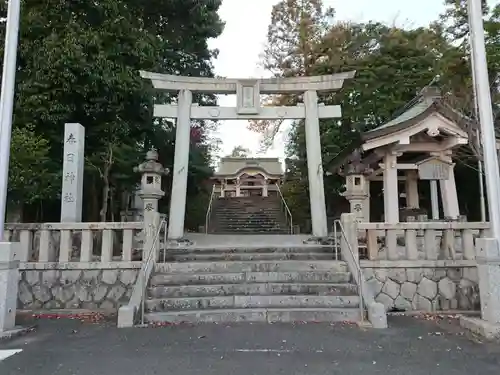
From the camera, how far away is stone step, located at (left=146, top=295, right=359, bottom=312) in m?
5.98

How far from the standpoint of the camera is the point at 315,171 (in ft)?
33.3

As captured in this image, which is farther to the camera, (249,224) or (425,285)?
(249,224)

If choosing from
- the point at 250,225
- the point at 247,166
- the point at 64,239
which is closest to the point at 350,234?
the point at 64,239

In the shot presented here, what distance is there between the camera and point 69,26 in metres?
9.97

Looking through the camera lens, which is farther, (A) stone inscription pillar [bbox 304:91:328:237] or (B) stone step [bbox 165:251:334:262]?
(A) stone inscription pillar [bbox 304:91:328:237]

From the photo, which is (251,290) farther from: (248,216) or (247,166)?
(247,166)

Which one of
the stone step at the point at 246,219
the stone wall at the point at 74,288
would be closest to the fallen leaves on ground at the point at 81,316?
the stone wall at the point at 74,288

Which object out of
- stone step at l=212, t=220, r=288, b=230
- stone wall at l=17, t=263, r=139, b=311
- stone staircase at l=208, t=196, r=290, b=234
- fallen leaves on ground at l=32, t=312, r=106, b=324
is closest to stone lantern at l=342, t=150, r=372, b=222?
stone wall at l=17, t=263, r=139, b=311

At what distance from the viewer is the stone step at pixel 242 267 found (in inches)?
267

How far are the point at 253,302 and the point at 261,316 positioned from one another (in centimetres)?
33

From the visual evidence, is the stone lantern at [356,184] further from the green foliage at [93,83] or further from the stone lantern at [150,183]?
the green foliage at [93,83]

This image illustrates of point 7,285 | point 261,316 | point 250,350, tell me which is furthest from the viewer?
point 261,316

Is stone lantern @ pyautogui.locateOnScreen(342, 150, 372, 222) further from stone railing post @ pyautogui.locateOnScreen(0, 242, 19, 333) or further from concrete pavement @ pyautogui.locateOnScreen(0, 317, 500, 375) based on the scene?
stone railing post @ pyautogui.locateOnScreen(0, 242, 19, 333)

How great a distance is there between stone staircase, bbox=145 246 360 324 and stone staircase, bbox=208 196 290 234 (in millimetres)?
11174
